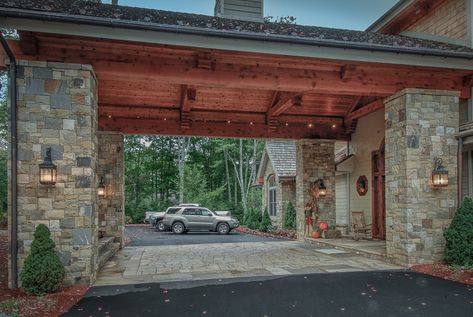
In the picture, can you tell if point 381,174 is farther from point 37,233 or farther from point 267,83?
point 37,233

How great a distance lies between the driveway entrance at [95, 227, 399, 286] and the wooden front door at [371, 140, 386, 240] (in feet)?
6.69

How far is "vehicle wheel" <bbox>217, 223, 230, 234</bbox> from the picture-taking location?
17312 mm

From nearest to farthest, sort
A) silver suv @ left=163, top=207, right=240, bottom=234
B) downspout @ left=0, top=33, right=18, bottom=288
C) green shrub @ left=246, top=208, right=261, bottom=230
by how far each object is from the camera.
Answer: downspout @ left=0, top=33, right=18, bottom=288, silver suv @ left=163, top=207, right=240, bottom=234, green shrub @ left=246, top=208, right=261, bottom=230

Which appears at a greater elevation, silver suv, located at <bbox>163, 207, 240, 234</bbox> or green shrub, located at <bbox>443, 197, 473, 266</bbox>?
green shrub, located at <bbox>443, 197, 473, 266</bbox>

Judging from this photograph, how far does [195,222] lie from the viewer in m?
17.3

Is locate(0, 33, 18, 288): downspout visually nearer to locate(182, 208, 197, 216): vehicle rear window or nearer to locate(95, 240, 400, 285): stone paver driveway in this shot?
locate(95, 240, 400, 285): stone paver driveway

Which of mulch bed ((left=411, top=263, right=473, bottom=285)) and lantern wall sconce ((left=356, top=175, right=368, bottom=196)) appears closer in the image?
mulch bed ((left=411, top=263, right=473, bottom=285))

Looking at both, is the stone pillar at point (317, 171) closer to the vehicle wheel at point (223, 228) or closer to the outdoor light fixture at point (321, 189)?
the outdoor light fixture at point (321, 189)

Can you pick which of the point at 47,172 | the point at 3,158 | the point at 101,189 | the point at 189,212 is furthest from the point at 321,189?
the point at 3,158

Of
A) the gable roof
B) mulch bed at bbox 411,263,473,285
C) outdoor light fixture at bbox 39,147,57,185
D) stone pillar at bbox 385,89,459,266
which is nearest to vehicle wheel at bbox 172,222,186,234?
the gable roof

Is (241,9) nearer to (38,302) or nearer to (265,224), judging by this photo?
(38,302)

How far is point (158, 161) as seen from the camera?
95.9 feet

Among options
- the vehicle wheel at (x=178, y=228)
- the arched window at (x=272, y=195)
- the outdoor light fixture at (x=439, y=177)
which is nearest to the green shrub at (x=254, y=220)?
the arched window at (x=272, y=195)

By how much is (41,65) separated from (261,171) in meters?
16.0
